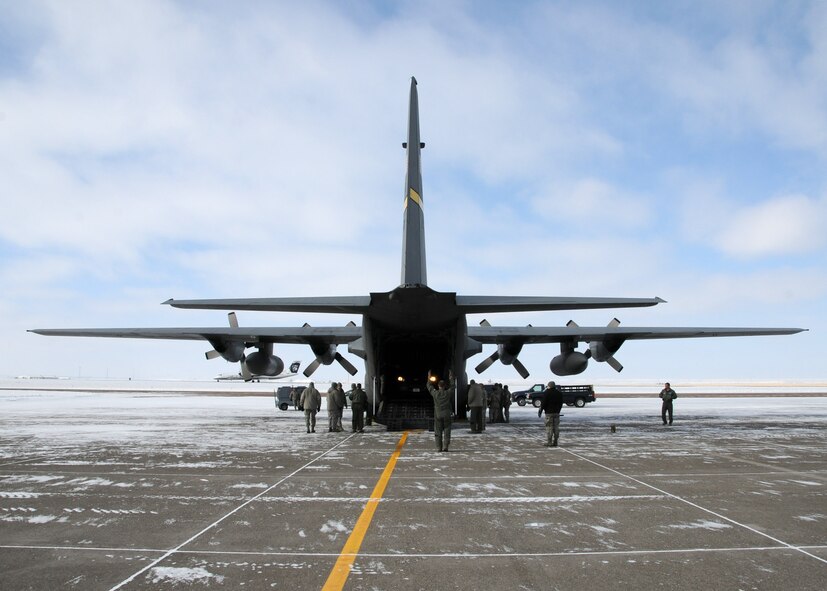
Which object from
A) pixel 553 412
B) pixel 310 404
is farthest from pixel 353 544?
pixel 310 404

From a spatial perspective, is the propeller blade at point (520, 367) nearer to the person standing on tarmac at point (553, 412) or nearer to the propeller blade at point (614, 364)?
the propeller blade at point (614, 364)

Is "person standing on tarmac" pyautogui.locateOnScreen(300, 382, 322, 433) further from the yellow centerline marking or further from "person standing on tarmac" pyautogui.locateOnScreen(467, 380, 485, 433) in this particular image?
the yellow centerline marking

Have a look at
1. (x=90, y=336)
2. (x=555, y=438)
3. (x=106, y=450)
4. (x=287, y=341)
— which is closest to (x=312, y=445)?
(x=106, y=450)

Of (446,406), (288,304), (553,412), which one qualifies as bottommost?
(553,412)

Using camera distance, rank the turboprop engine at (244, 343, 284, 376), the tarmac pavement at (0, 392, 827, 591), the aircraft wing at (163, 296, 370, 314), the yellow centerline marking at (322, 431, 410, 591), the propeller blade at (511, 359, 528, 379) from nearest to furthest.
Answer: the yellow centerline marking at (322, 431, 410, 591), the tarmac pavement at (0, 392, 827, 591), the aircraft wing at (163, 296, 370, 314), the turboprop engine at (244, 343, 284, 376), the propeller blade at (511, 359, 528, 379)

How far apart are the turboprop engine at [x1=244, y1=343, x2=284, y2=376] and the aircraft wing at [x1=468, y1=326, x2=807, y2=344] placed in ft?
26.7

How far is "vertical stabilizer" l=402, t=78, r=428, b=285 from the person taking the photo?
1519cm

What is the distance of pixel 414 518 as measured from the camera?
5.87 m

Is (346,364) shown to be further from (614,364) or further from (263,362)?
(614,364)

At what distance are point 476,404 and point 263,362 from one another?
423 inches

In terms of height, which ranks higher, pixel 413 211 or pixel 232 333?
pixel 413 211

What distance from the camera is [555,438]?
40.9ft

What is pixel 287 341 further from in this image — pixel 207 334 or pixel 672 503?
pixel 672 503

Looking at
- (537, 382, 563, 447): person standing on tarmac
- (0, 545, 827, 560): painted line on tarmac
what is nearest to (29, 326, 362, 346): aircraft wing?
(537, 382, 563, 447): person standing on tarmac
